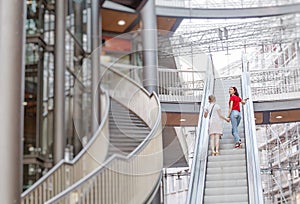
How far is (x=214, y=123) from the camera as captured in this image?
177cm

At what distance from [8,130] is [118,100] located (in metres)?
0.45

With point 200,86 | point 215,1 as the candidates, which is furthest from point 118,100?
point 215,1

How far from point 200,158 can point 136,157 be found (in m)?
0.25

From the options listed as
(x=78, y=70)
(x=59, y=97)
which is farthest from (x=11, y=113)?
(x=59, y=97)

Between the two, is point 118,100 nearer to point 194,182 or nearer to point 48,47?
point 194,182

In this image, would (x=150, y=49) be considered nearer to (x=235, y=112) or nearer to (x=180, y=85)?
(x=180, y=85)

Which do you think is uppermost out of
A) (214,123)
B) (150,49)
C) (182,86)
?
(150,49)

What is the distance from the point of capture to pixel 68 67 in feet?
13.4

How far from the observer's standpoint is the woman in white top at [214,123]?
1.76 m

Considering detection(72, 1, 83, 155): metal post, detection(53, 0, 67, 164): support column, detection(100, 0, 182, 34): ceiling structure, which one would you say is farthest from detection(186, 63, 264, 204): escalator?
detection(53, 0, 67, 164): support column

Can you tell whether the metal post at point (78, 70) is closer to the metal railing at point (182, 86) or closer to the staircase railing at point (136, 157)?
the staircase railing at point (136, 157)

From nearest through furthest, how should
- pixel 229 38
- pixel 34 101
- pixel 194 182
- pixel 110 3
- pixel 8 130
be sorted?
pixel 194 182
pixel 229 38
pixel 8 130
pixel 110 3
pixel 34 101

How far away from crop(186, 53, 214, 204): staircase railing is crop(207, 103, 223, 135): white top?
0.02 metres

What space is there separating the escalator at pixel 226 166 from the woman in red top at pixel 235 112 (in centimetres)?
1
